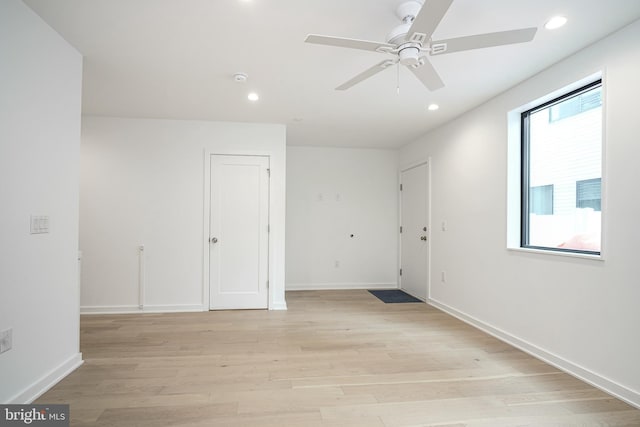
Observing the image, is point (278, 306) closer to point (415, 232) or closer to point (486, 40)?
point (415, 232)

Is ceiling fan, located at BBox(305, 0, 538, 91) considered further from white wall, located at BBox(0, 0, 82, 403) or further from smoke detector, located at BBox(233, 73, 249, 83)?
white wall, located at BBox(0, 0, 82, 403)

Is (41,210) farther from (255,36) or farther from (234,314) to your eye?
(234,314)

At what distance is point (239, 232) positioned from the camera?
4250mm

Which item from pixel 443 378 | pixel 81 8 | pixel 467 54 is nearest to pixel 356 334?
pixel 443 378

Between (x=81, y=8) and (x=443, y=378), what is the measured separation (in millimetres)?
3357

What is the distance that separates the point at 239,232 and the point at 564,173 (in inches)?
136

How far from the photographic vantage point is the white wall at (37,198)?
6.10ft

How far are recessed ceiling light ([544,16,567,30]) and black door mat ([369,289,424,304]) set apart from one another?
3.57 meters

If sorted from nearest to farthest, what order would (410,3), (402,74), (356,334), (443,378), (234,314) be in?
1. (410,3)
2. (443,378)
3. (402,74)
4. (356,334)
5. (234,314)

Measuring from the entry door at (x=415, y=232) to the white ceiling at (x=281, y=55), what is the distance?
123 centimetres

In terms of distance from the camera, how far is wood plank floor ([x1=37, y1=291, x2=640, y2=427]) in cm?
191

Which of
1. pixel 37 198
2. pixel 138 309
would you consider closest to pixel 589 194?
pixel 37 198

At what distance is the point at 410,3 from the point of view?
1847mm

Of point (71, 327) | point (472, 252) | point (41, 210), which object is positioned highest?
point (41, 210)
